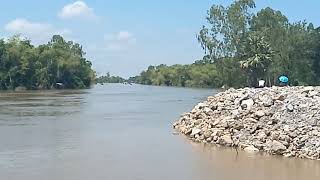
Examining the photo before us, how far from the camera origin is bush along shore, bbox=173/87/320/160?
16297mm

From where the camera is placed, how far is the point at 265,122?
18.3 metres

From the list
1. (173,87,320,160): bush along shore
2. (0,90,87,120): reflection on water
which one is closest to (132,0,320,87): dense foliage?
(0,90,87,120): reflection on water

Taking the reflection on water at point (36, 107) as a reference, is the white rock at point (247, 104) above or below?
above

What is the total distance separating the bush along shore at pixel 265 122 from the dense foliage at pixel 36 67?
2992 inches

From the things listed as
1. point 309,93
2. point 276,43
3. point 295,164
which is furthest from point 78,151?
point 276,43

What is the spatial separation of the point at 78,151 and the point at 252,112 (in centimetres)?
658

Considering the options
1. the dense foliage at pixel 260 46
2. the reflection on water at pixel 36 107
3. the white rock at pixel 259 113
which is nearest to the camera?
the white rock at pixel 259 113

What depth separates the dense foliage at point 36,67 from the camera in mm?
93312

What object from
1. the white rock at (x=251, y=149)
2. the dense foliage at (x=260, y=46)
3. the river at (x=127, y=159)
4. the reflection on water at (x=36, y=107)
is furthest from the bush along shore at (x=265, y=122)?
the dense foliage at (x=260, y=46)

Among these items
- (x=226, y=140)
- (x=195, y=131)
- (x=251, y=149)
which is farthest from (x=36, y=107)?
(x=251, y=149)

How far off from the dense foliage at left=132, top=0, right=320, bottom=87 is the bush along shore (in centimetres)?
4454

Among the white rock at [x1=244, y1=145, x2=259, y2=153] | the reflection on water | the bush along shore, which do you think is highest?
the bush along shore

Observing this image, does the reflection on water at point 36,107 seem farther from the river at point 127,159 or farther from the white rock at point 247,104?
the white rock at point 247,104

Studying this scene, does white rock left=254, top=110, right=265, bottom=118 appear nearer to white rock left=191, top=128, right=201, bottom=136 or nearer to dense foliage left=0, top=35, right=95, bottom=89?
white rock left=191, top=128, right=201, bottom=136
